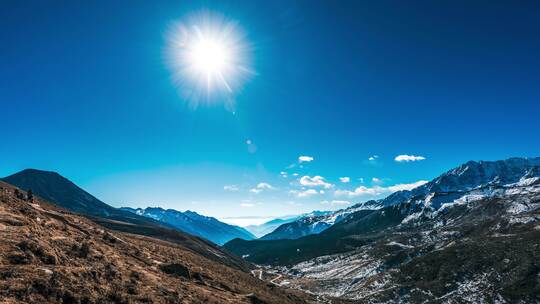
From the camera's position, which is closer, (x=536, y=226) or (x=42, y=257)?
(x=42, y=257)

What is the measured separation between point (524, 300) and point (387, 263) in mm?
75873

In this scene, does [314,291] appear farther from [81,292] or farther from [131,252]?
[81,292]

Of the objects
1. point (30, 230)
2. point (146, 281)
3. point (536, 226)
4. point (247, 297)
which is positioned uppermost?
point (536, 226)

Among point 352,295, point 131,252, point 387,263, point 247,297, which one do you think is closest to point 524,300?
point 352,295

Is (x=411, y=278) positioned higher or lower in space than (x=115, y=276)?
lower

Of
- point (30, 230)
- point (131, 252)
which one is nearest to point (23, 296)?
point (30, 230)

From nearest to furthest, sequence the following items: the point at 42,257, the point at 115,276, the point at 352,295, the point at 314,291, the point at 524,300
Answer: the point at 42,257
the point at 115,276
the point at 524,300
the point at 352,295
the point at 314,291

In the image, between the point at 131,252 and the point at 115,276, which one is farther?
the point at 131,252

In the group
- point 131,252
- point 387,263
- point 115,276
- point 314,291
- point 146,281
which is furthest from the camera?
point 387,263

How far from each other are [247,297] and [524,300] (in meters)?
99.4

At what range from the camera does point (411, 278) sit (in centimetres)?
13812

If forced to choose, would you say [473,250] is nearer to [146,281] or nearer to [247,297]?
[247,297]

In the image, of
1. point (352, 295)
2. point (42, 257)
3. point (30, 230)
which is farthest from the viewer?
point (352, 295)

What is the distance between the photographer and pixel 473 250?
464 ft
